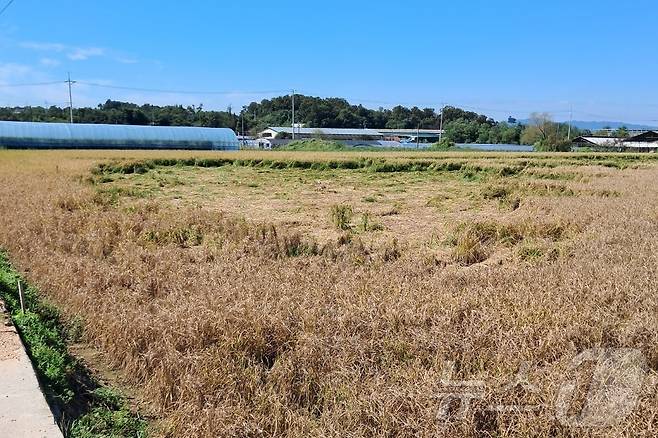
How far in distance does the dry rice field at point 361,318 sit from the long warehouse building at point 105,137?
1794 inches

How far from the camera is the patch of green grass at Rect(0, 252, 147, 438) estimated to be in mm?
3367

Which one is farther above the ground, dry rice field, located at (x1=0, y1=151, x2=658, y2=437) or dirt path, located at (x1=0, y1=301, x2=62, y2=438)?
dry rice field, located at (x1=0, y1=151, x2=658, y2=437)

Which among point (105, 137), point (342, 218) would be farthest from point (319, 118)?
point (342, 218)

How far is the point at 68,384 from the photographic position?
381 cm

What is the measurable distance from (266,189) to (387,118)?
12182 centimetres

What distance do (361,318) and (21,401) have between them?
263 cm

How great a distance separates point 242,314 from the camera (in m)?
4.46

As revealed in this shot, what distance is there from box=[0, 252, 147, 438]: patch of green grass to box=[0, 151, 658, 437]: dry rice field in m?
0.20

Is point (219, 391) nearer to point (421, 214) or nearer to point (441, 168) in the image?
point (421, 214)

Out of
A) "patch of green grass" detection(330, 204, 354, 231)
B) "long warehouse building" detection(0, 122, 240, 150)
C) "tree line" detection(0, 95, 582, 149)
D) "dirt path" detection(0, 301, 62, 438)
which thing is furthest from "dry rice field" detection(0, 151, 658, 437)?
"tree line" detection(0, 95, 582, 149)

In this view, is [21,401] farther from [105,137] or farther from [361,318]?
[105,137]

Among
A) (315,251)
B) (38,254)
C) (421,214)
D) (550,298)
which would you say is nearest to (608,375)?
(550,298)

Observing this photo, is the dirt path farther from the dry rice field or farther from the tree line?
the tree line

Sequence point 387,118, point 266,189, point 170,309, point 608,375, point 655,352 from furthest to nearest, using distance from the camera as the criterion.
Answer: point 387,118, point 266,189, point 170,309, point 655,352, point 608,375
